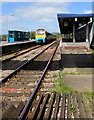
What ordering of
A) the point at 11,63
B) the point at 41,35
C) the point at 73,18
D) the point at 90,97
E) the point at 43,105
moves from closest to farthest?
the point at 43,105
the point at 90,97
the point at 11,63
the point at 73,18
the point at 41,35

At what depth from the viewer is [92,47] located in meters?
19.3

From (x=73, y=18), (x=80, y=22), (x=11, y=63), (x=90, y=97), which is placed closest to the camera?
(x=90, y=97)

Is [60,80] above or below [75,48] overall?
below

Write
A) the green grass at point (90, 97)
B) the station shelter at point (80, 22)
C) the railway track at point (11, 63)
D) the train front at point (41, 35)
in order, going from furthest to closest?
the train front at point (41, 35), the station shelter at point (80, 22), the railway track at point (11, 63), the green grass at point (90, 97)

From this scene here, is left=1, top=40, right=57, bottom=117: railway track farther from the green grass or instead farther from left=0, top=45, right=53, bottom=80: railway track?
the green grass

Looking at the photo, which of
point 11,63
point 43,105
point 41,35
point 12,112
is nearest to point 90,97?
point 43,105

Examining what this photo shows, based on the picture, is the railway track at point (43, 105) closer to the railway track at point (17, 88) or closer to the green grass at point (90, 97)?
the railway track at point (17, 88)

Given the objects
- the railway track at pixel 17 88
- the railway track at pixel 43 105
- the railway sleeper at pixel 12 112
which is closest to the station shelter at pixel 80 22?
the railway track at pixel 17 88

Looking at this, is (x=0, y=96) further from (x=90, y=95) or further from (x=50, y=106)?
(x=90, y=95)

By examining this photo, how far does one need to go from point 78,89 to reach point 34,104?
1.84 meters

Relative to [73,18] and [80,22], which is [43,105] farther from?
[80,22]

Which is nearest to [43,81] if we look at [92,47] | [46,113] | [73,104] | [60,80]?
[60,80]

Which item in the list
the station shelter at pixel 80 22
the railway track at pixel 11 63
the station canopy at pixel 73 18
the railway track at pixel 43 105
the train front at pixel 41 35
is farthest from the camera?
the train front at pixel 41 35

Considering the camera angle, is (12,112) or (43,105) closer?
(12,112)
